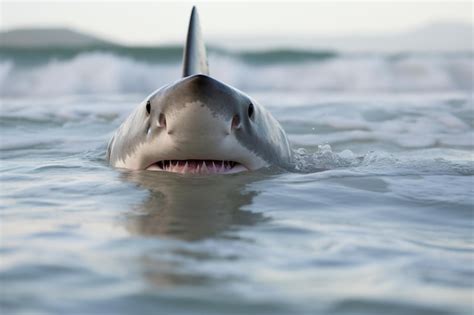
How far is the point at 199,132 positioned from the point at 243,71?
17.7 m

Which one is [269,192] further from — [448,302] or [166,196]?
[448,302]

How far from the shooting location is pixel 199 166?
11.6 ft

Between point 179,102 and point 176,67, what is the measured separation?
1795 cm

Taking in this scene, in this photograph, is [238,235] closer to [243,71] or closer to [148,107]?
[148,107]

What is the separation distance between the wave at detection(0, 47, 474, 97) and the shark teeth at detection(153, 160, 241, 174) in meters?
13.6

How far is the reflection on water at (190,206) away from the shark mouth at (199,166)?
0.04 meters

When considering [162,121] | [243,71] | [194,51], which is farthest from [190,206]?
[243,71]

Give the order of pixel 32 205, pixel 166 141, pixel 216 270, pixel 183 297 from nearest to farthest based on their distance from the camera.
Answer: pixel 183 297, pixel 216 270, pixel 32 205, pixel 166 141

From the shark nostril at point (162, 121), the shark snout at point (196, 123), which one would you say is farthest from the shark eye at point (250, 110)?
the shark nostril at point (162, 121)

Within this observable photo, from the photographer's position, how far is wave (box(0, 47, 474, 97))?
1814cm

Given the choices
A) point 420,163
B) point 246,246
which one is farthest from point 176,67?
point 246,246

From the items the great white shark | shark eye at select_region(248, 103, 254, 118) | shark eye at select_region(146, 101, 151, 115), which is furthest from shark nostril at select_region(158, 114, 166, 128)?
shark eye at select_region(248, 103, 254, 118)

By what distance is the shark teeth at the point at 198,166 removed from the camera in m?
3.51

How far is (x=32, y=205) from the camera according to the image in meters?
3.07
